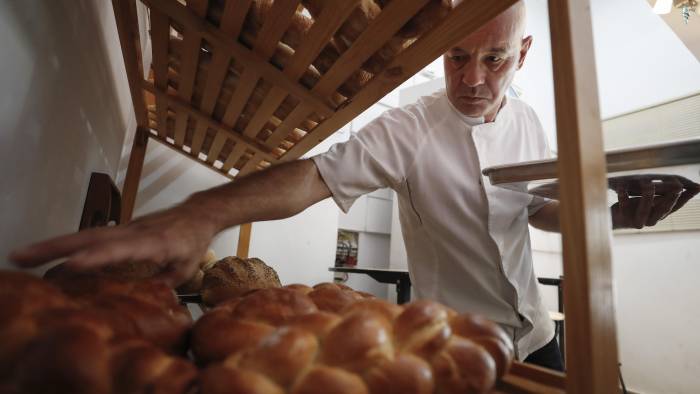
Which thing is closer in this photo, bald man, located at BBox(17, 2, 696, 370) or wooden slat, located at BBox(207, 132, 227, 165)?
bald man, located at BBox(17, 2, 696, 370)

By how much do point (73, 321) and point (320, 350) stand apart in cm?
17

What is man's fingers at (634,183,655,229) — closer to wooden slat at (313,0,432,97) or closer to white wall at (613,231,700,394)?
wooden slat at (313,0,432,97)

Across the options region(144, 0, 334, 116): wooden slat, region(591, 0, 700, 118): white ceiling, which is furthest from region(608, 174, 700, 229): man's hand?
region(591, 0, 700, 118): white ceiling

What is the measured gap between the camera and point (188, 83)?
105cm

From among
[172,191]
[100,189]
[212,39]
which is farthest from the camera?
[172,191]

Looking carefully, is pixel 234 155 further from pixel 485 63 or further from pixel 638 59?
pixel 638 59

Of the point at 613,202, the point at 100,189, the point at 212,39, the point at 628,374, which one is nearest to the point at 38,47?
the point at 212,39

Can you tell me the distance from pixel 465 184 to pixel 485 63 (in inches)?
13.7

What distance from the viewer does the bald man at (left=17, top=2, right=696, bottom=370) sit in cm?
100

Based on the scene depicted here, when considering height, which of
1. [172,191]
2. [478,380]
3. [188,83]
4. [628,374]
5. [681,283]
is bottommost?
[628,374]

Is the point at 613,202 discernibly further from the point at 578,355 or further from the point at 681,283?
the point at 681,283

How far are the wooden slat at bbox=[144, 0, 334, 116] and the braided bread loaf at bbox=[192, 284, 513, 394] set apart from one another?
59 centimetres

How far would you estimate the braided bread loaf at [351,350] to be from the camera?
25 cm

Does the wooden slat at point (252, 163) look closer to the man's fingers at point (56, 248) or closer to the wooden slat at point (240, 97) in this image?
the wooden slat at point (240, 97)
